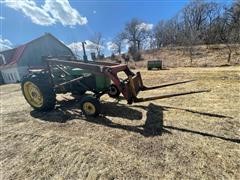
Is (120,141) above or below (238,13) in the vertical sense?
below

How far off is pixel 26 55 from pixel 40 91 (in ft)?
69.1

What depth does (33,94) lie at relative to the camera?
655 cm

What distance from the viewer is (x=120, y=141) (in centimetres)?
391

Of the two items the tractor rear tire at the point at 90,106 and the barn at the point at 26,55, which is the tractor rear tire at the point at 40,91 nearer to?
the tractor rear tire at the point at 90,106

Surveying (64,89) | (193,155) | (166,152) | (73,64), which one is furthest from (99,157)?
(64,89)

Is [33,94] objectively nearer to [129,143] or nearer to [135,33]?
[129,143]

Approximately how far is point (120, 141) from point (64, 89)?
3.41m

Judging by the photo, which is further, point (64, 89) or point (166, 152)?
point (64, 89)

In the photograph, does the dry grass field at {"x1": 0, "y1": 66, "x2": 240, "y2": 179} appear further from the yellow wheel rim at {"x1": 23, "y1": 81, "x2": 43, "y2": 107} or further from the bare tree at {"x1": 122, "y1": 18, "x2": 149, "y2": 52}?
the bare tree at {"x1": 122, "y1": 18, "x2": 149, "y2": 52}

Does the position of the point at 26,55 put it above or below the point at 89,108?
above

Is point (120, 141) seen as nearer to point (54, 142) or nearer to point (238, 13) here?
point (54, 142)

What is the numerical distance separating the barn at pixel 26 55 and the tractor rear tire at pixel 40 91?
16677 mm

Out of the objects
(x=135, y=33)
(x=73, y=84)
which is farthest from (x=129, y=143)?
(x=135, y=33)

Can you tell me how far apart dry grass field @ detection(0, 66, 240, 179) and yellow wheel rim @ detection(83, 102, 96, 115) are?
232mm
